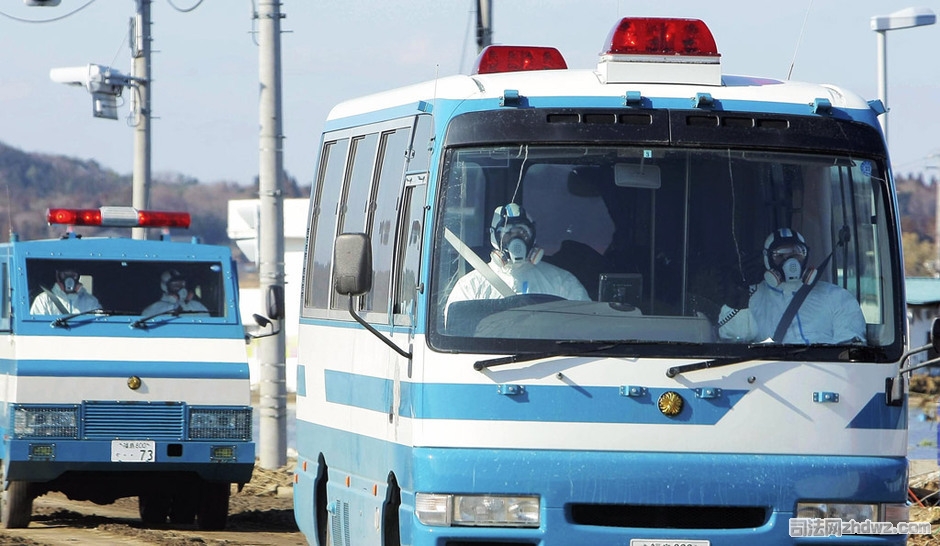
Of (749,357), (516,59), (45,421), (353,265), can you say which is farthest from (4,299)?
(749,357)

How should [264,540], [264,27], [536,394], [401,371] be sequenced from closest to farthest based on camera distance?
1. [536,394]
2. [401,371]
3. [264,540]
4. [264,27]

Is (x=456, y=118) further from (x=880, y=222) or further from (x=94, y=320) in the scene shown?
(x=94, y=320)

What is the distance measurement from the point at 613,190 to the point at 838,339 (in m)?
1.22

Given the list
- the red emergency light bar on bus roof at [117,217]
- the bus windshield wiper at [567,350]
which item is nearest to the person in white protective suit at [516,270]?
the bus windshield wiper at [567,350]

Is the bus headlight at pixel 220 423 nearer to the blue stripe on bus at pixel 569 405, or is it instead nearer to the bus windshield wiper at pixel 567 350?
the blue stripe on bus at pixel 569 405

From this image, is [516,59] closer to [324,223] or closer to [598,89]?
[598,89]

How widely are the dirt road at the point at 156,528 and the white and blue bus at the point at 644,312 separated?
19.6 ft

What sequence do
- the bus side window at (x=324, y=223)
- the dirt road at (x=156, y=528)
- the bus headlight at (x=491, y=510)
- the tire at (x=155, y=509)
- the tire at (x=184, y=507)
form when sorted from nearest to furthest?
1. the bus headlight at (x=491, y=510)
2. the bus side window at (x=324, y=223)
3. the dirt road at (x=156, y=528)
4. the tire at (x=184, y=507)
5. the tire at (x=155, y=509)

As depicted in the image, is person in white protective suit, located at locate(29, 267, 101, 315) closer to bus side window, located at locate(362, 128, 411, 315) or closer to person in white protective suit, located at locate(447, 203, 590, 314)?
bus side window, located at locate(362, 128, 411, 315)

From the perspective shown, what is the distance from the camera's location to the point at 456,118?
318 inches

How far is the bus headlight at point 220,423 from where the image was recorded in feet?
48.4

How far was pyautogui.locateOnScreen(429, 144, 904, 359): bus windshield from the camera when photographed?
25.7 feet

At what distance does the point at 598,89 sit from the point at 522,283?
1.03 metres

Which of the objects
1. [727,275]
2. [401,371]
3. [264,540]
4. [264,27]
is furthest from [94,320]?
[727,275]
